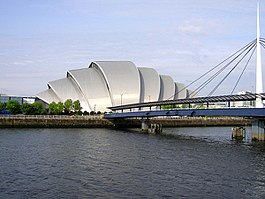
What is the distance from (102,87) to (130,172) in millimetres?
53333

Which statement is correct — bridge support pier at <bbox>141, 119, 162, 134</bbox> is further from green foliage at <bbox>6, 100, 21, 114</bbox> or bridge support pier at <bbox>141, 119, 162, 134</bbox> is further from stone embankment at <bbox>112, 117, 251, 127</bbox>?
green foliage at <bbox>6, 100, 21, 114</bbox>

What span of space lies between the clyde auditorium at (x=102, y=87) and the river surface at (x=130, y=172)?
43.0m

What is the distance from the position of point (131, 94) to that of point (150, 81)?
6.41 m

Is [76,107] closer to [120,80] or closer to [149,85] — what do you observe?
[120,80]

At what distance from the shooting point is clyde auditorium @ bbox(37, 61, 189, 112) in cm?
6856

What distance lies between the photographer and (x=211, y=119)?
2489 inches

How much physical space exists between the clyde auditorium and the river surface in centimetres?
4302

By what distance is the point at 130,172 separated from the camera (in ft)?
56.0

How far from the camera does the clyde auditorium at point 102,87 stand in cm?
6856

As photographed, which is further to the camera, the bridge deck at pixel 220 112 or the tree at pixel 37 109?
the tree at pixel 37 109

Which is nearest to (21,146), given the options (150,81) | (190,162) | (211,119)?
(190,162)

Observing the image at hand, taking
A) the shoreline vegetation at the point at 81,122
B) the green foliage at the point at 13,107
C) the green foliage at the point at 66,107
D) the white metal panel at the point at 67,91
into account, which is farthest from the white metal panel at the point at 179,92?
the green foliage at the point at 13,107

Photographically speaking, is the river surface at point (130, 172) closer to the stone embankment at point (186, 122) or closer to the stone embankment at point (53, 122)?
the stone embankment at point (53, 122)

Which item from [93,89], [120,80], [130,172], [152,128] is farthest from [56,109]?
[130,172]
